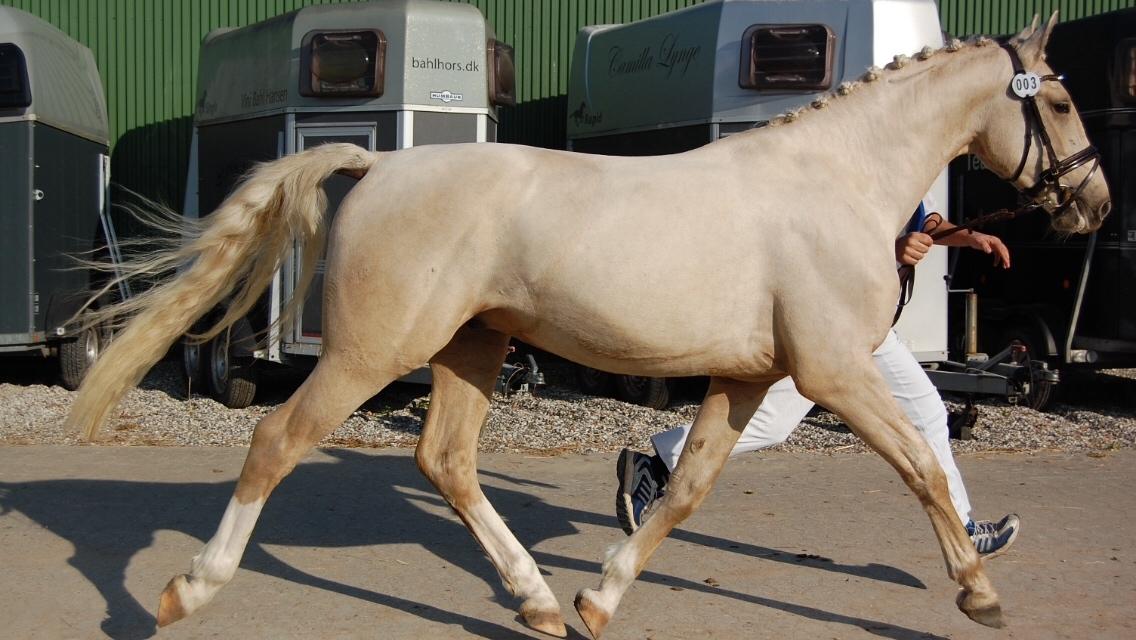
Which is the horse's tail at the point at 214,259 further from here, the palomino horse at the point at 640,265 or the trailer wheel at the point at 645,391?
the trailer wheel at the point at 645,391

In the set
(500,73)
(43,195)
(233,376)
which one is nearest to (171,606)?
(233,376)

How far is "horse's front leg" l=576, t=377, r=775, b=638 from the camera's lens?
13.2 ft

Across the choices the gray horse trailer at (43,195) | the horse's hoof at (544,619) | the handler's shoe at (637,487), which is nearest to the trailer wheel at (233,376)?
the gray horse trailer at (43,195)

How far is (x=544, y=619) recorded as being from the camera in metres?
3.97

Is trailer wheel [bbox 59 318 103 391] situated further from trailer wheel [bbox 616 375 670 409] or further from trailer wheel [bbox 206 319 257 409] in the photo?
trailer wheel [bbox 616 375 670 409]

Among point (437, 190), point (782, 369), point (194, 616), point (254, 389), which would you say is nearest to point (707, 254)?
point (782, 369)

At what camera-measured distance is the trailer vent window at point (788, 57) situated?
8.35 m

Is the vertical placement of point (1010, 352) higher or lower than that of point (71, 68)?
lower

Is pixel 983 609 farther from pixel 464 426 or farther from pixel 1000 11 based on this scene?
pixel 1000 11

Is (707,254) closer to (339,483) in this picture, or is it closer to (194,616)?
(194,616)

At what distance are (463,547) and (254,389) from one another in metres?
4.84

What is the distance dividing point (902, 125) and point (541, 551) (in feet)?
7.92

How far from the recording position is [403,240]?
3.79 m

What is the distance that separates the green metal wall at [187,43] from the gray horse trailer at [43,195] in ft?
4.88
